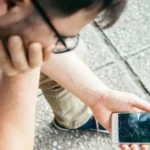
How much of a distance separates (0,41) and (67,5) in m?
0.23

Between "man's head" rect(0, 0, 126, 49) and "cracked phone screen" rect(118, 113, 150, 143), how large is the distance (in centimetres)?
65

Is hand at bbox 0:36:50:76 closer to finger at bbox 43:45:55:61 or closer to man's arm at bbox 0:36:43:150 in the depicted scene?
finger at bbox 43:45:55:61

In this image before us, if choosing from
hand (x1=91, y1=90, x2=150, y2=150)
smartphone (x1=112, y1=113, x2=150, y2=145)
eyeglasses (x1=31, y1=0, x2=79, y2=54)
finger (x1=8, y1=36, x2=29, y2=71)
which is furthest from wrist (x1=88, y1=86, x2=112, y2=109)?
finger (x1=8, y1=36, x2=29, y2=71)

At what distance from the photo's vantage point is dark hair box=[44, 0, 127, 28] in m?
1.03

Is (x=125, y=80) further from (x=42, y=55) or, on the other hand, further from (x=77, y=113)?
(x=42, y=55)

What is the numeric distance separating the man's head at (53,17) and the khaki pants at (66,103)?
56cm

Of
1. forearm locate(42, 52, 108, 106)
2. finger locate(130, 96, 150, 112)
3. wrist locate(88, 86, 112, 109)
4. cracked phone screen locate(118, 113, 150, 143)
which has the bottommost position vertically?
cracked phone screen locate(118, 113, 150, 143)

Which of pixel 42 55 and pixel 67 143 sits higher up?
pixel 42 55

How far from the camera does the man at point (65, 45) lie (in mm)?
1059

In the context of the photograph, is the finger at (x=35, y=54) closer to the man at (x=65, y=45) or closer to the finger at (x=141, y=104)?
the man at (x=65, y=45)

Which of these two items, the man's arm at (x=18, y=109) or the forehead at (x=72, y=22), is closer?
the forehead at (x=72, y=22)

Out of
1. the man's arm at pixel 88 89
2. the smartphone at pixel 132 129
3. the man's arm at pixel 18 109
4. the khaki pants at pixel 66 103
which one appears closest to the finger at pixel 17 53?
the man's arm at pixel 18 109

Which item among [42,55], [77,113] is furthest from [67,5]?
[77,113]

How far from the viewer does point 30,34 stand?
113cm
